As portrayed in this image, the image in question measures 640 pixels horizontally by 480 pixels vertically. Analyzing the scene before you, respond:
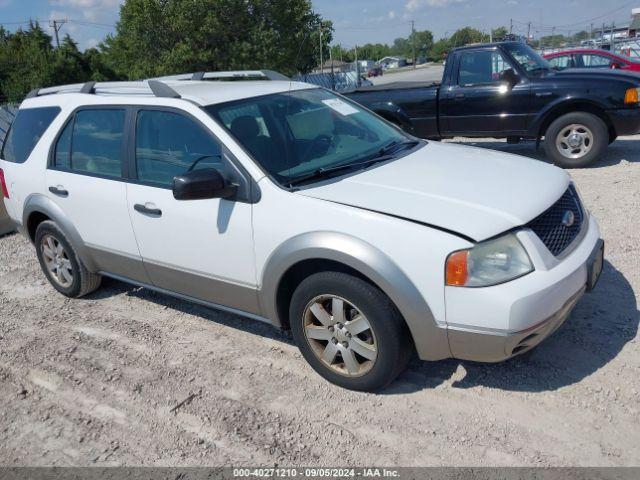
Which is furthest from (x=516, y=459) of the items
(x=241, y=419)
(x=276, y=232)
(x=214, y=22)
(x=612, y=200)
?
(x=214, y=22)

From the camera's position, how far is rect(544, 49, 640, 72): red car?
13.9 meters

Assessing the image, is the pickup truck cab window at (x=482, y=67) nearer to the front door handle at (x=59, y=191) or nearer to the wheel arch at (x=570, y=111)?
the wheel arch at (x=570, y=111)

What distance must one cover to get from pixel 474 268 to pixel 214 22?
21.9 m

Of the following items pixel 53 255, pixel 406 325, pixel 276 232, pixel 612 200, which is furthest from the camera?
pixel 612 200

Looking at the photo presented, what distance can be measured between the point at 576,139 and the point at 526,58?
4.74 feet

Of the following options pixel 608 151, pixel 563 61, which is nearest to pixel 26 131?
pixel 608 151

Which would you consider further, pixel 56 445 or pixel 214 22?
pixel 214 22

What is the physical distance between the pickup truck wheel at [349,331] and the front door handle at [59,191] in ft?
7.34

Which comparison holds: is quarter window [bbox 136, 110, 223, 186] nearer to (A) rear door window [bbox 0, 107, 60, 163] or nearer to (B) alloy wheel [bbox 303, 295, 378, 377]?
(B) alloy wheel [bbox 303, 295, 378, 377]

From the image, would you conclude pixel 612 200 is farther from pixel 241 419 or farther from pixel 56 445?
pixel 56 445

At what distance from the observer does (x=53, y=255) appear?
200 inches

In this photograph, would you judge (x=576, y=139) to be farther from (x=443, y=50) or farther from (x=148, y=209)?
(x=443, y=50)

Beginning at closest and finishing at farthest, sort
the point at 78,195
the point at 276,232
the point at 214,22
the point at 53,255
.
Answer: the point at 276,232 < the point at 78,195 < the point at 53,255 < the point at 214,22

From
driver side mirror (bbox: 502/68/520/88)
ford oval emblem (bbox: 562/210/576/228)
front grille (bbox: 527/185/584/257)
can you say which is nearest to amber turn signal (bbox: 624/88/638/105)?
driver side mirror (bbox: 502/68/520/88)
